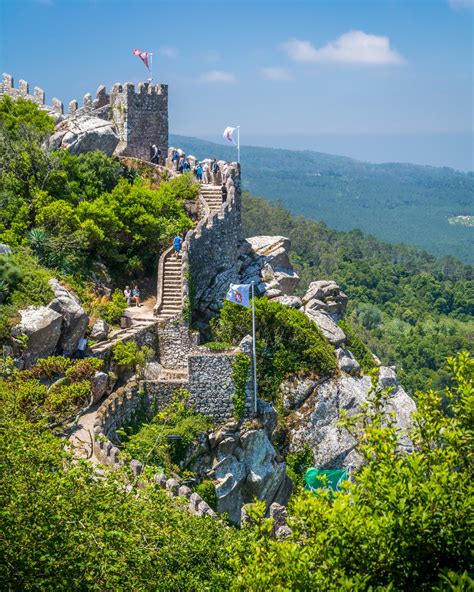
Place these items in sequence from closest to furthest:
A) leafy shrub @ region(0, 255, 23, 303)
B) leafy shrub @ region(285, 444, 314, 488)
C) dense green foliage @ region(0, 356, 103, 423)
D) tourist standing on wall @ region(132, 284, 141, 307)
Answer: dense green foliage @ region(0, 356, 103, 423)
leafy shrub @ region(0, 255, 23, 303)
leafy shrub @ region(285, 444, 314, 488)
tourist standing on wall @ region(132, 284, 141, 307)

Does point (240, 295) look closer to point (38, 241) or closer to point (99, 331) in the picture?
point (99, 331)

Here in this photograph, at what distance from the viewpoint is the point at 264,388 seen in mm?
29750

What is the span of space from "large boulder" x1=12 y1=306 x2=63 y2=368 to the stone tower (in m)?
16.0

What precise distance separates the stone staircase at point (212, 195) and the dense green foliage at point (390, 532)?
22645 mm

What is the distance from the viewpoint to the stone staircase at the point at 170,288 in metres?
30.8

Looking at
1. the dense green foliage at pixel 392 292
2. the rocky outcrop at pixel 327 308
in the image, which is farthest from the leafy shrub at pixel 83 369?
the dense green foliage at pixel 392 292

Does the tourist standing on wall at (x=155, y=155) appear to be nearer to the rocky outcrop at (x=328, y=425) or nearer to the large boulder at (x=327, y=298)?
the large boulder at (x=327, y=298)

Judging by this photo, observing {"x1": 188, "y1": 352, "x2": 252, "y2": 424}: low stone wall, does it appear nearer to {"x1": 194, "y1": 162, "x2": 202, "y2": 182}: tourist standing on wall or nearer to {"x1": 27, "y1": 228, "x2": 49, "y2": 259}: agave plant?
{"x1": 27, "y1": 228, "x2": 49, "y2": 259}: agave plant

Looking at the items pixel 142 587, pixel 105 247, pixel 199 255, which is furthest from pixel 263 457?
pixel 142 587

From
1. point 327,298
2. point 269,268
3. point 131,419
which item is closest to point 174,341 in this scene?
point 131,419

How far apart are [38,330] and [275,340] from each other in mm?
7969

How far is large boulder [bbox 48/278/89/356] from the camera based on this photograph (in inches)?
1065

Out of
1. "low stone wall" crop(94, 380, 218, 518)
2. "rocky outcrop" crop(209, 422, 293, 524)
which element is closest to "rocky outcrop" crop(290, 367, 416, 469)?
"rocky outcrop" crop(209, 422, 293, 524)

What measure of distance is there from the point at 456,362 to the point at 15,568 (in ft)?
25.6
